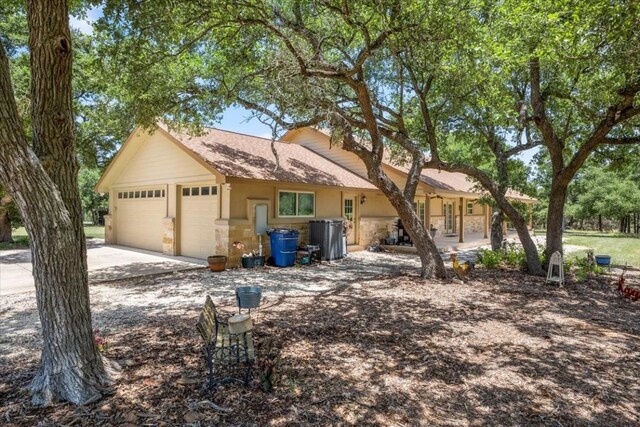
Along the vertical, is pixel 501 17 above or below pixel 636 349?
above

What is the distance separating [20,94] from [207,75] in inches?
299

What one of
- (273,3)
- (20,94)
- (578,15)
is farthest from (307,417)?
(20,94)

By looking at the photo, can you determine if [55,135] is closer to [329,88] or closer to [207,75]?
[207,75]

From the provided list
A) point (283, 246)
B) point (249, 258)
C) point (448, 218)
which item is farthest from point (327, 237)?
point (448, 218)

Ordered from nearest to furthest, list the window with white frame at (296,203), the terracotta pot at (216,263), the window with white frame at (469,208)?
the terracotta pot at (216,263) < the window with white frame at (296,203) < the window with white frame at (469,208)

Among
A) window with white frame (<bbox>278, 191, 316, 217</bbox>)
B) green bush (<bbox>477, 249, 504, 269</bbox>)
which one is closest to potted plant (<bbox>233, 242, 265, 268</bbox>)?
window with white frame (<bbox>278, 191, 316, 217</bbox>)

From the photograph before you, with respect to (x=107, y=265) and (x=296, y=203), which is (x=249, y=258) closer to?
(x=296, y=203)

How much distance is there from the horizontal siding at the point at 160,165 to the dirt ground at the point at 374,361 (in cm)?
523

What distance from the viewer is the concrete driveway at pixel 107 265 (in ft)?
28.9

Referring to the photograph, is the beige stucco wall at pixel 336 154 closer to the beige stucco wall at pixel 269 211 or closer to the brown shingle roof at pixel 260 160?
the brown shingle roof at pixel 260 160

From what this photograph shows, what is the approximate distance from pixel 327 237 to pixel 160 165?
256 inches

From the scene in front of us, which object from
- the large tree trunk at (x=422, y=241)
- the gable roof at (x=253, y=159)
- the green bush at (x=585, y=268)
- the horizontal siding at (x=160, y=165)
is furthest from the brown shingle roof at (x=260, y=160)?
the green bush at (x=585, y=268)

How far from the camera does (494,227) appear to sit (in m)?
14.2

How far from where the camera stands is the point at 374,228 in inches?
652
